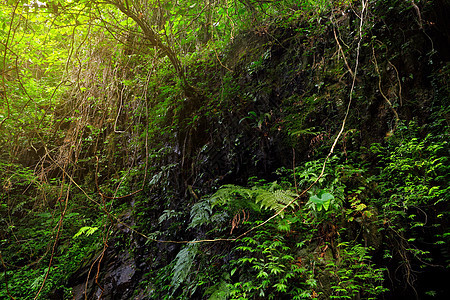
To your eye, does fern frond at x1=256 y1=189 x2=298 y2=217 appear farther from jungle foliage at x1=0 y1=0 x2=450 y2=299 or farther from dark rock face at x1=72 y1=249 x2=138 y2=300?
dark rock face at x1=72 y1=249 x2=138 y2=300

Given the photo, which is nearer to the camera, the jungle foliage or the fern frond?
the jungle foliage

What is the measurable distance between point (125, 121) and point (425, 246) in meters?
5.84

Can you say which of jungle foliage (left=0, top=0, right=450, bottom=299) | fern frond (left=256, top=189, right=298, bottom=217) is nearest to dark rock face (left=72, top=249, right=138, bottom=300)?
jungle foliage (left=0, top=0, right=450, bottom=299)

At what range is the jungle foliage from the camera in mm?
2156

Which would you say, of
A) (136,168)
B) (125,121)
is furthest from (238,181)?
(125,121)

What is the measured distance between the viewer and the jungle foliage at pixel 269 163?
216 centimetres

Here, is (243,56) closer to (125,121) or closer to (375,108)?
(375,108)

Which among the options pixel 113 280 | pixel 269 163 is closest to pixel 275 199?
pixel 269 163

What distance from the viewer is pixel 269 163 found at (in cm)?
342

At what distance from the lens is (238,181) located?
3.59 m

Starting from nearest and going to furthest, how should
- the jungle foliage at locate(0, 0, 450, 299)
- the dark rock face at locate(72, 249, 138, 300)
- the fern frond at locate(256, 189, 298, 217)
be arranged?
the jungle foliage at locate(0, 0, 450, 299)
the fern frond at locate(256, 189, 298, 217)
the dark rock face at locate(72, 249, 138, 300)

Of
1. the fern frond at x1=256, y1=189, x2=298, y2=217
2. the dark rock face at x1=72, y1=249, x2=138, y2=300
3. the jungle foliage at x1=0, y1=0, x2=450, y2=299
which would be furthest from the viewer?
the dark rock face at x1=72, y1=249, x2=138, y2=300

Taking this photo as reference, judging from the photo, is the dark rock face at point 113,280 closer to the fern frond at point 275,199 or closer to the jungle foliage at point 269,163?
the jungle foliage at point 269,163

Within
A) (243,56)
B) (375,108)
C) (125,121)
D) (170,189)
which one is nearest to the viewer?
(375,108)
